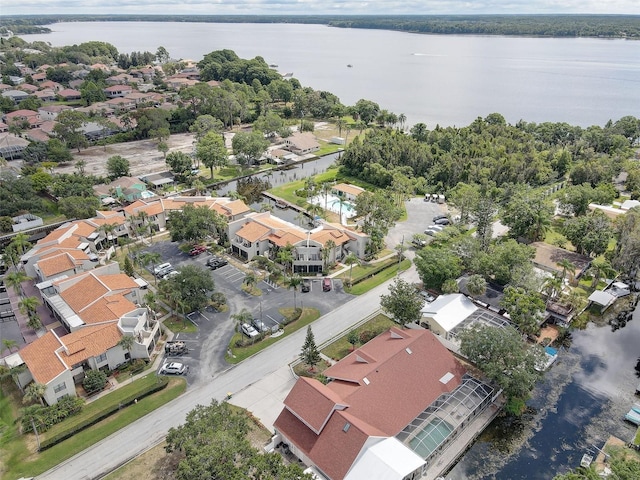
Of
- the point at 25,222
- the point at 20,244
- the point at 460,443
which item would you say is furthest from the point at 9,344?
the point at 460,443

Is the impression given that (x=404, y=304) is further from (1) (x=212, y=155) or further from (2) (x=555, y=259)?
(1) (x=212, y=155)

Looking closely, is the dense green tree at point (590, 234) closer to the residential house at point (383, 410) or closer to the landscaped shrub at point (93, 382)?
the residential house at point (383, 410)

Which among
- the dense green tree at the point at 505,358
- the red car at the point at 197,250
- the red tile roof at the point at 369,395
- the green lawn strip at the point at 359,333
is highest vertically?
the dense green tree at the point at 505,358

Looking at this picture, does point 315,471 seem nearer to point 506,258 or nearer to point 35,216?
point 506,258

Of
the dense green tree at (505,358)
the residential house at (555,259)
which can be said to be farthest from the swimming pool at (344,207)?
the dense green tree at (505,358)

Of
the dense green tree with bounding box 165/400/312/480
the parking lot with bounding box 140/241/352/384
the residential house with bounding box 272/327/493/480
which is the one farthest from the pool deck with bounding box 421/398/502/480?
the parking lot with bounding box 140/241/352/384

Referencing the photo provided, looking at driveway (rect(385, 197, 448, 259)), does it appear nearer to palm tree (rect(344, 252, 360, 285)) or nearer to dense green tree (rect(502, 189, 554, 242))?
palm tree (rect(344, 252, 360, 285))
